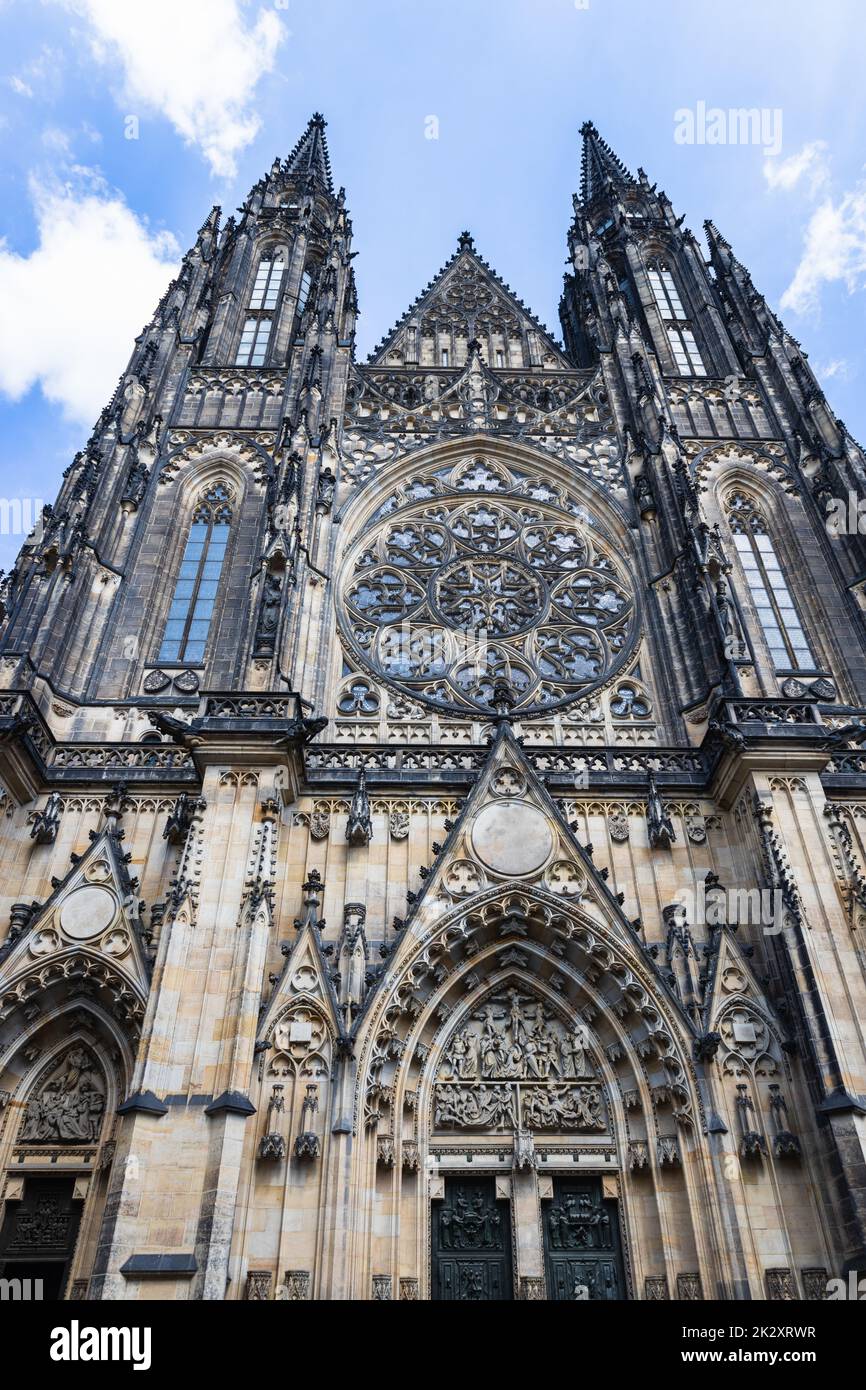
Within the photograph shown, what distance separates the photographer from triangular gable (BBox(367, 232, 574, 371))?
821 inches

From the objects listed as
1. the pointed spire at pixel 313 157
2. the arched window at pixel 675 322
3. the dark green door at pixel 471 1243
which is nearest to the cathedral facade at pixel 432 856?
the dark green door at pixel 471 1243

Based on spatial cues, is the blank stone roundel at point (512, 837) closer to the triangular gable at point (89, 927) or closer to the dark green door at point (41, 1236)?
the triangular gable at point (89, 927)

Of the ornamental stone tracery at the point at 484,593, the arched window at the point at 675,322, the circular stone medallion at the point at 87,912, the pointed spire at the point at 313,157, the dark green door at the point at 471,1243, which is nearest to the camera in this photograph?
the dark green door at the point at 471,1243

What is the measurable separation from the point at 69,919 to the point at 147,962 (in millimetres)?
1173

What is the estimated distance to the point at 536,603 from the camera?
51.7ft

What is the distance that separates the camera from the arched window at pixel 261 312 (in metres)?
20.2

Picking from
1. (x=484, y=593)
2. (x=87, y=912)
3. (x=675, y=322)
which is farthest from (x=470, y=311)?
(x=87, y=912)

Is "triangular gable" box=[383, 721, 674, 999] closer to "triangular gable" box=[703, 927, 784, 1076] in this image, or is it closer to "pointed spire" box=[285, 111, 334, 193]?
"triangular gable" box=[703, 927, 784, 1076]

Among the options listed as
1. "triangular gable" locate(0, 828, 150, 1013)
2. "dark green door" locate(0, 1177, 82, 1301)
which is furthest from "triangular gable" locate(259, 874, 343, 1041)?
"dark green door" locate(0, 1177, 82, 1301)

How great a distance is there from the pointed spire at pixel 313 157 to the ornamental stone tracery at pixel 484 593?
47.8ft

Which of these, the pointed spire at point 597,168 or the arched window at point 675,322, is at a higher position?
the pointed spire at point 597,168
